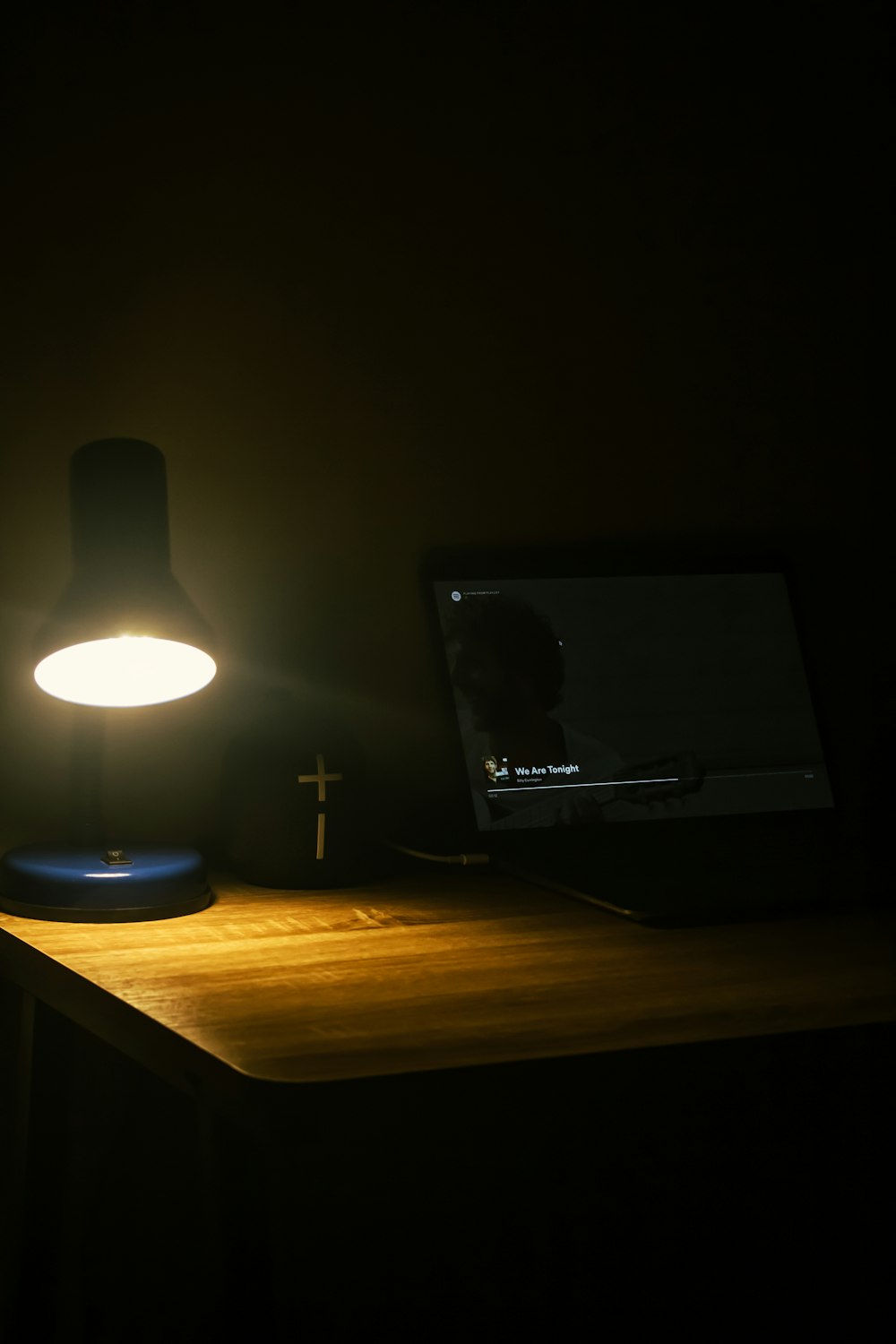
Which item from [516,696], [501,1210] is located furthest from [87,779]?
[501,1210]

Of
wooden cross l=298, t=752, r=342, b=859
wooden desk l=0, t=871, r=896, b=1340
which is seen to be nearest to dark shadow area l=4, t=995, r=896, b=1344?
wooden desk l=0, t=871, r=896, b=1340

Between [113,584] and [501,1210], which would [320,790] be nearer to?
[113,584]

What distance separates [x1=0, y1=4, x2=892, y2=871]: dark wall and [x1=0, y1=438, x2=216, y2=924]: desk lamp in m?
0.20

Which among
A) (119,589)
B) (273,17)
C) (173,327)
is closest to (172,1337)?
(119,589)

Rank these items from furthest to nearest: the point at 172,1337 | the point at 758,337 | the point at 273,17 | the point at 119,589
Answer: the point at 758,337 → the point at 273,17 → the point at 172,1337 → the point at 119,589

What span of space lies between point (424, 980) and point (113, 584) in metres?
0.39

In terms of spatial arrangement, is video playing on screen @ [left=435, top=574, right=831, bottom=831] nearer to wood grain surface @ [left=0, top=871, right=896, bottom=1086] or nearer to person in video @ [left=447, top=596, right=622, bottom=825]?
person in video @ [left=447, top=596, right=622, bottom=825]

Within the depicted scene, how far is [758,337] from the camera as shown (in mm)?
1512

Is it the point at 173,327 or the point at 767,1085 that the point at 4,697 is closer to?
the point at 173,327

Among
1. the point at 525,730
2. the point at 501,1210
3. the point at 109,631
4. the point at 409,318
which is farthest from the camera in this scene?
the point at 409,318

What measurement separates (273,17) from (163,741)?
0.81 meters

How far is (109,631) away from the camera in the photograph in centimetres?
84

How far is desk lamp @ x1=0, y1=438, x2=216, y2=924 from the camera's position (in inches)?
33.5

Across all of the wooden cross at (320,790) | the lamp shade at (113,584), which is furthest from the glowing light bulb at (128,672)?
the wooden cross at (320,790)
